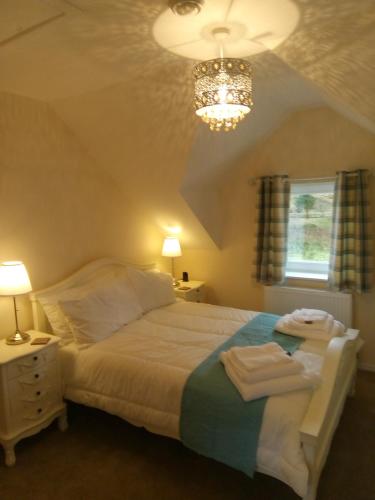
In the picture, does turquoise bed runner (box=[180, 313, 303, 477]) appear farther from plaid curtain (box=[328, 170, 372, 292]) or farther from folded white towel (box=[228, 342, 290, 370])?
plaid curtain (box=[328, 170, 372, 292])

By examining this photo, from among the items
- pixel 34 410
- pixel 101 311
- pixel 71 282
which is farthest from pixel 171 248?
pixel 34 410

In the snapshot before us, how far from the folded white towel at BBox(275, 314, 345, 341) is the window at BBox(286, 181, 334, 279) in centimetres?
108

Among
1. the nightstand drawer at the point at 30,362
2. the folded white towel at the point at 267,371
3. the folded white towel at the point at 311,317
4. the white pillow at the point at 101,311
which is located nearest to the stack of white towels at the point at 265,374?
the folded white towel at the point at 267,371

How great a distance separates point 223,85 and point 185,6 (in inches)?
14.9

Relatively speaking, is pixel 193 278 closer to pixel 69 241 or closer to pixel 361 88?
pixel 69 241

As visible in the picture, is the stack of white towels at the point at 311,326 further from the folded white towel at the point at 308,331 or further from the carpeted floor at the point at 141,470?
the carpeted floor at the point at 141,470

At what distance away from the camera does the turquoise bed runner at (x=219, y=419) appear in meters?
1.69

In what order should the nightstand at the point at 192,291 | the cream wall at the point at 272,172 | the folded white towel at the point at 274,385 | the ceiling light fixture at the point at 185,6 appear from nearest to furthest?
the ceiling light fixture at the point at 185,6 → the folded white towel at the point at 274,385 → the cream wall at the point at 272,172 → the nightstand at the point at 192,291

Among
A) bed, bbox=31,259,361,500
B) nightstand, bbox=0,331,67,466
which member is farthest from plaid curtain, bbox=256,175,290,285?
nightstand, bbox=0,331,67,466

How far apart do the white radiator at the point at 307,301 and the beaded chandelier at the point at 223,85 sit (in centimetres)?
234

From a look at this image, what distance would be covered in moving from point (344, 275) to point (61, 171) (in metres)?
2.82

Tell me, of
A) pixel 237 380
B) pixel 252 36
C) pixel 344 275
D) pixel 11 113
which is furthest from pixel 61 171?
pixel 344 275

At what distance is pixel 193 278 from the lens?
14.3 feet

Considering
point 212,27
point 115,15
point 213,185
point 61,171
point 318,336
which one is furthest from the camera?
point 213,185
